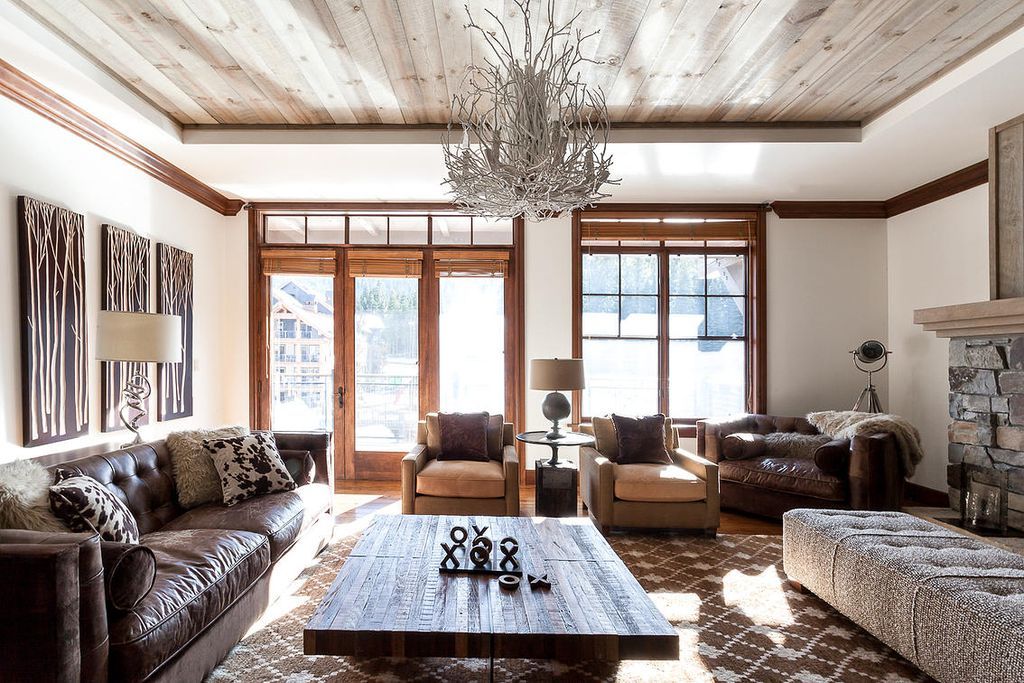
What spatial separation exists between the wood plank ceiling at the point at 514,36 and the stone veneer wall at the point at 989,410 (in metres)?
1.78

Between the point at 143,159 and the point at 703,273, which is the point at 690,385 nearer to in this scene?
the point at 703,273

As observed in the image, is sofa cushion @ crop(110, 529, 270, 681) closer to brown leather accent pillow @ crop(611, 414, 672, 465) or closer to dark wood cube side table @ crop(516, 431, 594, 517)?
dark wood cube side table @ crop(516, 431, 594, 517)

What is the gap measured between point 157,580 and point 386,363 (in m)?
3.68

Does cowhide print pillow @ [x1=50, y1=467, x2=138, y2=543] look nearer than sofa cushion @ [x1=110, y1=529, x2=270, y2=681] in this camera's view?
No

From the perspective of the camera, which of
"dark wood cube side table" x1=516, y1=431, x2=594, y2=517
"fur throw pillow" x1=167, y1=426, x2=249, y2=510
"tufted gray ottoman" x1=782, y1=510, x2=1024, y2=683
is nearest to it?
"tufted gray ottoman" x1=782, y1=510, x2=1024, y2=683

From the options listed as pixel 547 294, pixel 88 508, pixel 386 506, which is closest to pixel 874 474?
pixel 547 294

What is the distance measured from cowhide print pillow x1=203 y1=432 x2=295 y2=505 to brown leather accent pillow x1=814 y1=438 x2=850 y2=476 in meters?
3.61

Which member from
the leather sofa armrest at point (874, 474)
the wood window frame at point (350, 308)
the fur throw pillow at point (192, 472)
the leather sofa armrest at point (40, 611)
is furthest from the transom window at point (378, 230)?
the leather sofa armrest at point (40, 611)

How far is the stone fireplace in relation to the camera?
11.8 feet

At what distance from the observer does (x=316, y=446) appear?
4.01 meters

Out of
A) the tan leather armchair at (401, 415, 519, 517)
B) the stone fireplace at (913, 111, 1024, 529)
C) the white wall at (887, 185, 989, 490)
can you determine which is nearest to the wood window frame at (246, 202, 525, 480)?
the tan leather armchair at (401, 415, 519, 517)

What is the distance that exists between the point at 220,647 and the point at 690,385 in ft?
14.9

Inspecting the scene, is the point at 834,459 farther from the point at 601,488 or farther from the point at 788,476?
the point at 601,488

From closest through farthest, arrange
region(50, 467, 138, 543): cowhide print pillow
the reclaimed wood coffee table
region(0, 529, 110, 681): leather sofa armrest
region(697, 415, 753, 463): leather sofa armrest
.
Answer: region(0, 529, 110, 681): leather sofa armrest < the reclaimed wood coffee table < region(50, 467, 138, 543): cowhide print pillow < region(697, 415, 753, 463): leather sofa armrest
